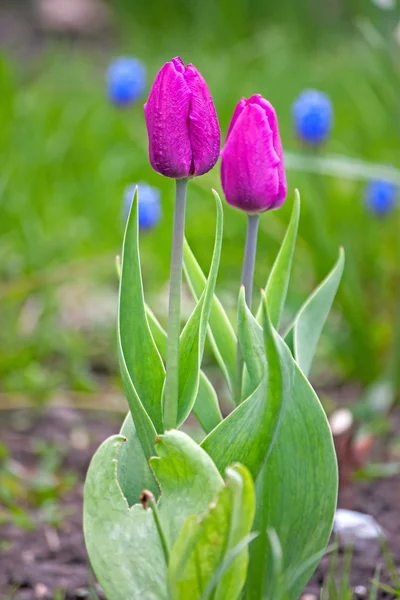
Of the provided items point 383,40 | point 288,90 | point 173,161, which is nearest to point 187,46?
point 288,90

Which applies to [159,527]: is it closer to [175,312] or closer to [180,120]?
[175,312]

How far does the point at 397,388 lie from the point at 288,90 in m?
2.11

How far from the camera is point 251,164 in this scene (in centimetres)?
89

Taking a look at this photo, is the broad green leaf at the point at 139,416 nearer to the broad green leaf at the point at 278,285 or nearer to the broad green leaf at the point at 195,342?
the broad green leaf at the point at 195,342

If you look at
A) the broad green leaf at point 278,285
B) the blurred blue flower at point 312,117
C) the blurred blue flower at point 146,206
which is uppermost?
the blurred blue flower at point 312,117

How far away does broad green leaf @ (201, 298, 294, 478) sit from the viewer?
816 mm

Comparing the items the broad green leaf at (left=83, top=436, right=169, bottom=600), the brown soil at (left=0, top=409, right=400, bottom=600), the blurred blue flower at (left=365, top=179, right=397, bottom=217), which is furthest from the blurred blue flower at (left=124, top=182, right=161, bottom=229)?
the broad green leaf at (left=83, top=436, right=169, bottom=600)

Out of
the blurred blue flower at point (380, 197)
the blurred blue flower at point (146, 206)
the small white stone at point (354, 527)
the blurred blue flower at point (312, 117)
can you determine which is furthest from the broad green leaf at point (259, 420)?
the blurred blue flower at point (380, 197)

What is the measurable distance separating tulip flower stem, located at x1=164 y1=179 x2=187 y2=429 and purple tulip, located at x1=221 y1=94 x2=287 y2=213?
0.20ft

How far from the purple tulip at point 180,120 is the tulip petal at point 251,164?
47 millimetres

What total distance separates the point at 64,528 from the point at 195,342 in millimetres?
616

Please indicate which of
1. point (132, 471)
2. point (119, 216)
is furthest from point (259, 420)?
point (119, 216)

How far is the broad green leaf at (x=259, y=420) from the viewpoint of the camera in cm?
82

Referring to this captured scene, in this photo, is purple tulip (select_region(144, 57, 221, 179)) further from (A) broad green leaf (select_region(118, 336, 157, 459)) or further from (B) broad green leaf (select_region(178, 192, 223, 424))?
(A) broad green leaf (select_region(118, 336, 157, 459))
